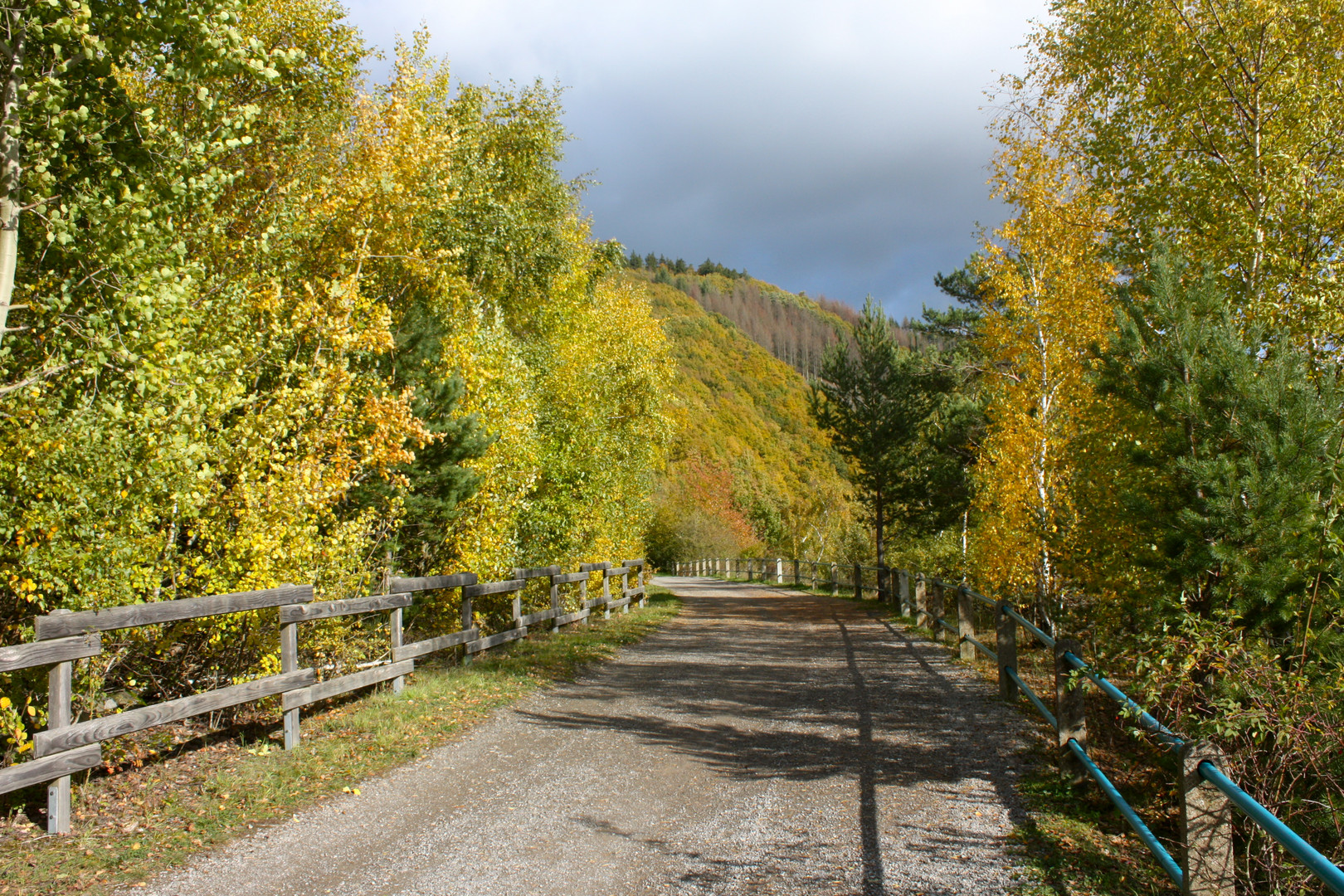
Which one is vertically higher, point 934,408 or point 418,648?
point 934,408

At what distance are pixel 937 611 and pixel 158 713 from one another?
11.0m

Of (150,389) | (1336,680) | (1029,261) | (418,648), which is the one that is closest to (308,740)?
(418,648)

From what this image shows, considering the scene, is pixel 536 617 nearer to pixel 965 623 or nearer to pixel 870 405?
pixel 965 623

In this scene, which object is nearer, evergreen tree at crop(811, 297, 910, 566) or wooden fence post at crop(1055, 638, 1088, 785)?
wooden fence post at crop(1055, 638, 1088, 785)

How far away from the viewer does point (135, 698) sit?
21.1 feet

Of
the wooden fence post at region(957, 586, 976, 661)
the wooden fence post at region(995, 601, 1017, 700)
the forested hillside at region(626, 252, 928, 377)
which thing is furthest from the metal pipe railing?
the forested hillside at region(626, 252, 928, 377)

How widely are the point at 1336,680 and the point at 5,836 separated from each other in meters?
7.68

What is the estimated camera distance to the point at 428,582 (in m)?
9.20

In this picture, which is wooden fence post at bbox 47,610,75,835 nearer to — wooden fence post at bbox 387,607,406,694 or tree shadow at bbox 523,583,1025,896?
wooden fence post at bbox 387,607,406,694

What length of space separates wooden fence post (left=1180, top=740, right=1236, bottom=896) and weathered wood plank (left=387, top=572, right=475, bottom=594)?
276 inches

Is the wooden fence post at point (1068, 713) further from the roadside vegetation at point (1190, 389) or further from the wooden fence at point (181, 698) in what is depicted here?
the wooden fence at point (181, 698)

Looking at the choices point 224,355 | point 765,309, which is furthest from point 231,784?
point 765,309

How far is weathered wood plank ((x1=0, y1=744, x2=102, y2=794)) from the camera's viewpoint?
4414 mm

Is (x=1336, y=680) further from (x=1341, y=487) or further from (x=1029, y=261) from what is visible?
(x=1029, y=261)
